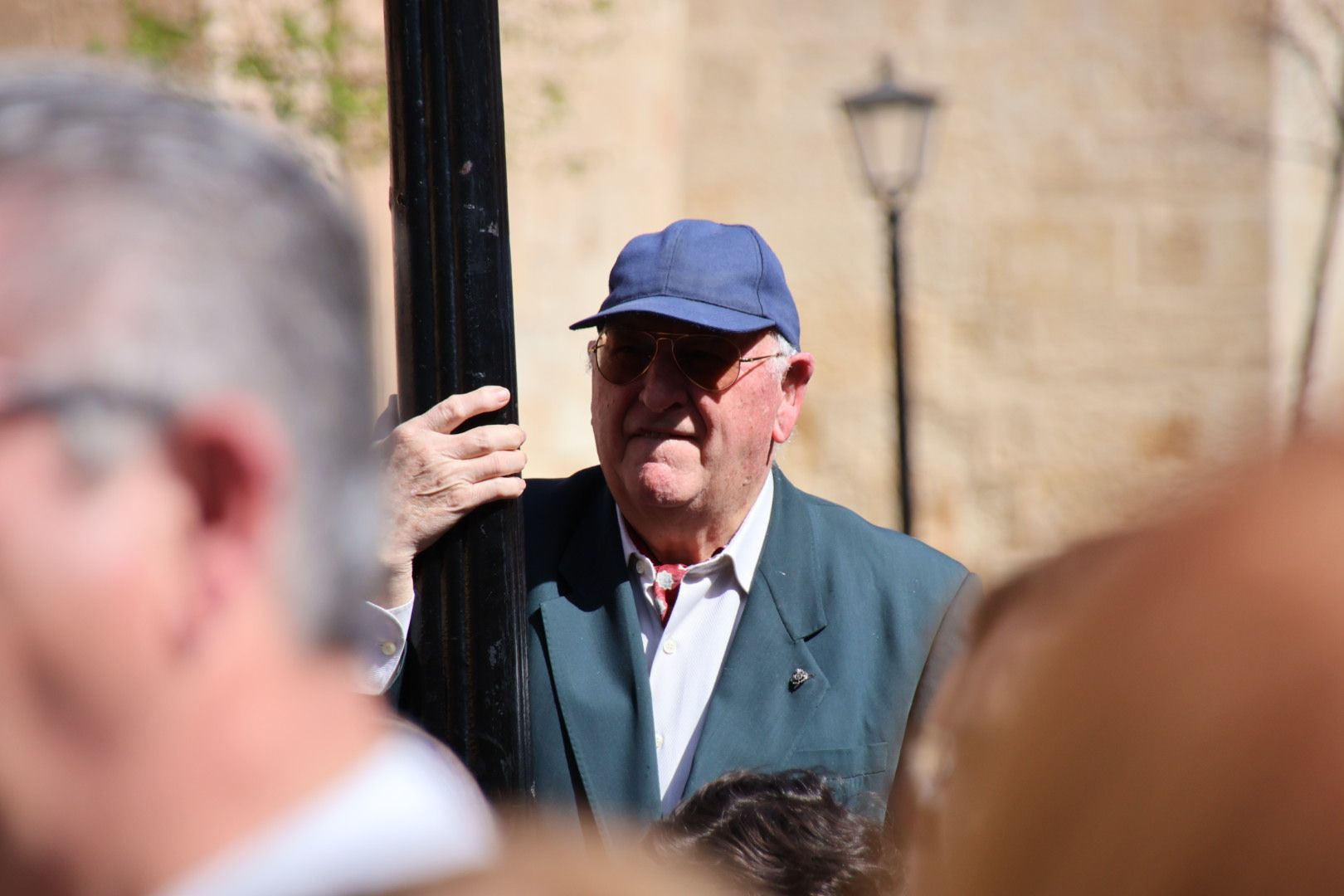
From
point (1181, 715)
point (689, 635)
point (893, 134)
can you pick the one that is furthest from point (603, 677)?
point (893, 134)

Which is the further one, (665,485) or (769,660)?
(665,485)

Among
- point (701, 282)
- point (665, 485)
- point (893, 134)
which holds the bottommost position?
point (665, 485)

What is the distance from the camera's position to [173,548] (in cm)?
82

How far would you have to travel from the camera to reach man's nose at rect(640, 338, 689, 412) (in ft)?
9.57

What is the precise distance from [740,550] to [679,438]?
0.23m

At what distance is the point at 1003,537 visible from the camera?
9.84 metres

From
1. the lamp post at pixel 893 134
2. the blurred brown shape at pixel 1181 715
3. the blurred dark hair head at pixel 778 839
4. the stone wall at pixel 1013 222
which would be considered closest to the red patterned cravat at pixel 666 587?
the blurred dark hair head at pixel 778 839

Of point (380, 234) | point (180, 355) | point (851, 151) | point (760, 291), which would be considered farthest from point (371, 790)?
point (851, 151)

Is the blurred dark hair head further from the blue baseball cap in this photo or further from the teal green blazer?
the blue baseball cap

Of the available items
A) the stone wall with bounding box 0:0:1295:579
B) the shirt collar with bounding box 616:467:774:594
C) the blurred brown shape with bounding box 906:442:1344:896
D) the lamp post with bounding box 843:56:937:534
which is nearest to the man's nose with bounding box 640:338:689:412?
the shirt collar with bounding box 616:467:774:594

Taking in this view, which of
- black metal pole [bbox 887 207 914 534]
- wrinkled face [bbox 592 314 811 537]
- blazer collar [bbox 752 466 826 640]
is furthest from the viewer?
black metal pole [bbox 887 207 914 534]

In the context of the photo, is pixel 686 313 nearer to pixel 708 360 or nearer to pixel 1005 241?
pixel 708 360

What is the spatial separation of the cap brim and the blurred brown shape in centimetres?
207

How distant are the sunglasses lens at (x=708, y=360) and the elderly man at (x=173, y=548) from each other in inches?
81.6
